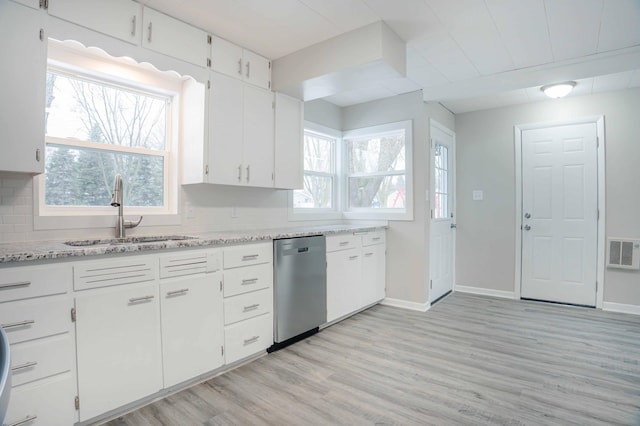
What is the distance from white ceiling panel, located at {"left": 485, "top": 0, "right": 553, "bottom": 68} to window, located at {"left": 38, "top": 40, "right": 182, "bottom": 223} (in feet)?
8.22

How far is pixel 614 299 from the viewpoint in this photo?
153 inches

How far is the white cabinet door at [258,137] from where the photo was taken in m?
3.00

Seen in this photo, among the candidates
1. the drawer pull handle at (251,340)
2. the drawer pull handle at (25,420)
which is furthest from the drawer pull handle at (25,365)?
the drawer pull handle at (251,340)

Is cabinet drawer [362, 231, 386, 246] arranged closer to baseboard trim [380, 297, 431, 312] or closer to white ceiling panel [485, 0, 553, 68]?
baseboard trim [380, 297, 431, 312]

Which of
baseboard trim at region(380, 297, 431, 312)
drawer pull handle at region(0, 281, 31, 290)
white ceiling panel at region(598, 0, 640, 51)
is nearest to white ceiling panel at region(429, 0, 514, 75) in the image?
white ceiling panel at region(598, 0, 640, 51)

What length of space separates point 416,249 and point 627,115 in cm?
274

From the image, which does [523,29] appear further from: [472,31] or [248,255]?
[248,255]

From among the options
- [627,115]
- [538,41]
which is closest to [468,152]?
[627,115]

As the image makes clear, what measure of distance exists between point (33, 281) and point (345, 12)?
243 centimetres

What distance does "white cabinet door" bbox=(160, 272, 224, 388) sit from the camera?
2.08 m

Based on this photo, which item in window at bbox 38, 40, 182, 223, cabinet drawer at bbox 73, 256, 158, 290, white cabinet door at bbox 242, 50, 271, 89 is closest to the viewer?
cabinet drawer at bbox 73, 256, 158, 290

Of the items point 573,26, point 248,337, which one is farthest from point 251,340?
point 573,26

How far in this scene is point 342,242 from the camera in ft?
11.3

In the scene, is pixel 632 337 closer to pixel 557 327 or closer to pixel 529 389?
pixel 557 327
